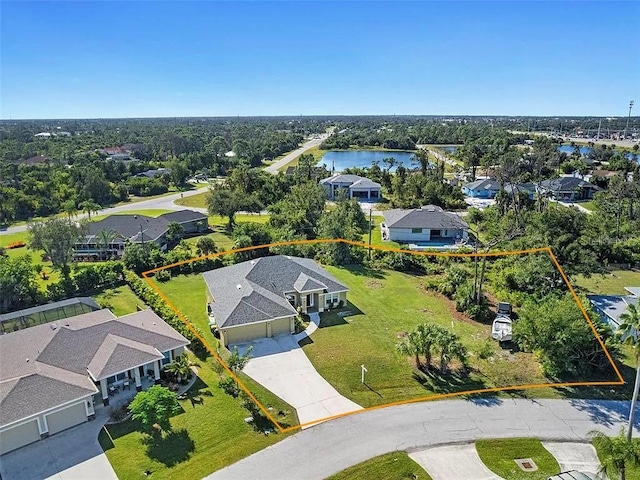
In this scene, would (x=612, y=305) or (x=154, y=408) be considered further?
(x=612, y=305)

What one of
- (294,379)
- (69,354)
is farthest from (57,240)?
(294,379)

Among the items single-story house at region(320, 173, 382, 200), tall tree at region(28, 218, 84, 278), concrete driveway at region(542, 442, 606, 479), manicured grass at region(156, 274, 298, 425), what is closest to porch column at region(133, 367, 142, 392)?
manicured grass at region(156, 274, 298, 425)

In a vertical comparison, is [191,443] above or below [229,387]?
below

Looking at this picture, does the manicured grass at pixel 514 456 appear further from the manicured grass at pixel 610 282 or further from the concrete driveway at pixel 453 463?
the manicured grass at pixel 610 282

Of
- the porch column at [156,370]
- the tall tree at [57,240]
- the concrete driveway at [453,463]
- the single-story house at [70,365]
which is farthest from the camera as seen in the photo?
the tall tree at [57,240]

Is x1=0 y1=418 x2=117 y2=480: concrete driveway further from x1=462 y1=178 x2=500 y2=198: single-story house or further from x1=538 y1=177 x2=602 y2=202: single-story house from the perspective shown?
x1=538 y1=177 x2=602 y2=202: single-story house

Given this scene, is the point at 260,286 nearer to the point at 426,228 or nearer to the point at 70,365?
the point at 70,365

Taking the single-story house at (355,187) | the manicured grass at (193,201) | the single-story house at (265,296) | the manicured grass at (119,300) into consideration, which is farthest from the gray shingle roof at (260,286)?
the single-story house at (355,187)
